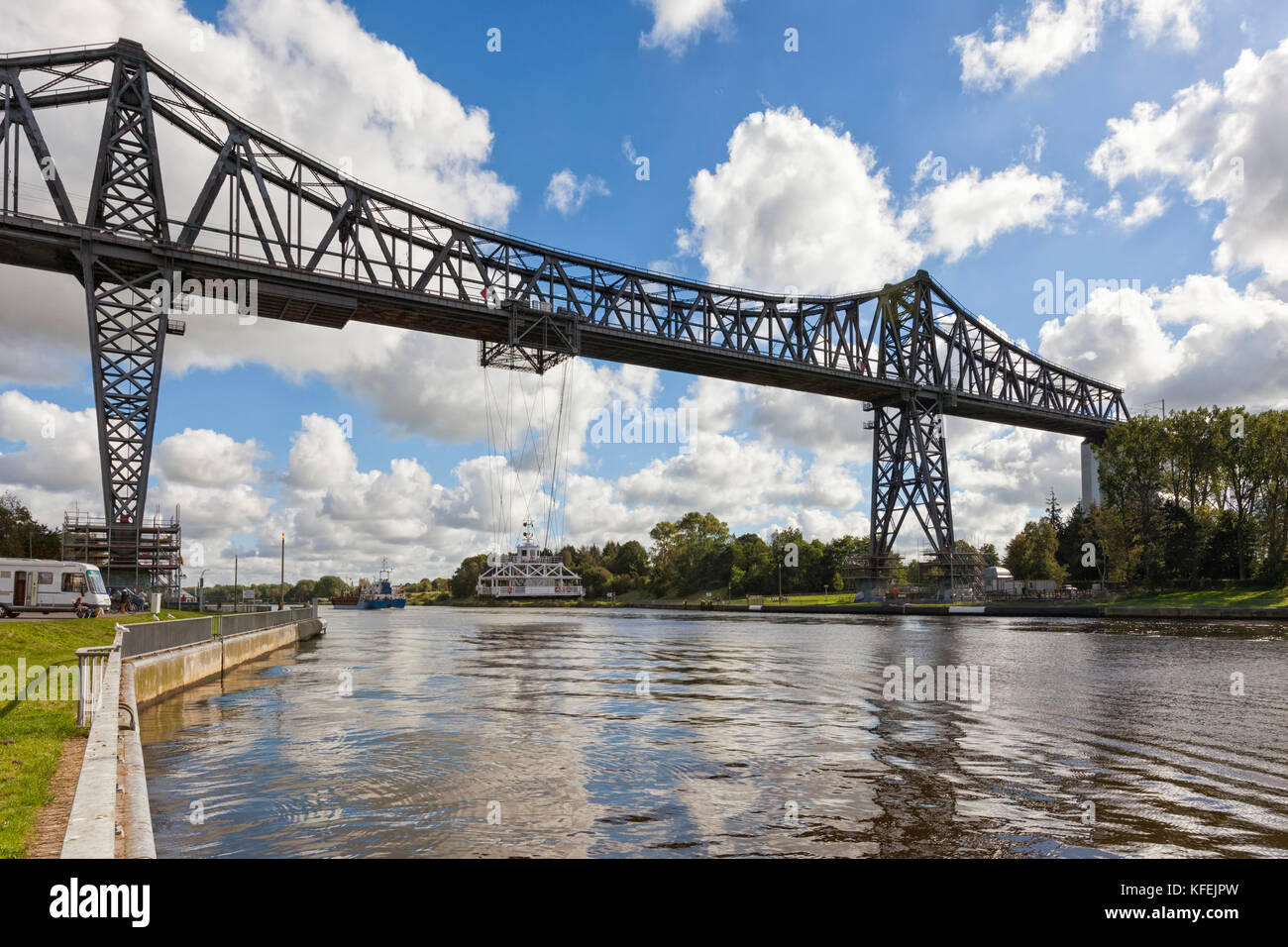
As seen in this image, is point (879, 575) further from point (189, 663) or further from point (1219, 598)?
point (189, 663)

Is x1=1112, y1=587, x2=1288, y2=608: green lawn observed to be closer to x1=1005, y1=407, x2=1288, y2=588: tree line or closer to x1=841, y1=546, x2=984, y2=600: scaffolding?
x1=1005, y1=407, x2=1288, y2=588: tree line

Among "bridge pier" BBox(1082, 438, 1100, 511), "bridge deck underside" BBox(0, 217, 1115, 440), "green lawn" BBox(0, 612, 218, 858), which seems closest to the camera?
"green lawn" BBox(0, 612, 218, 858)

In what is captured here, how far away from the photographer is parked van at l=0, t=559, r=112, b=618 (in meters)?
35.9

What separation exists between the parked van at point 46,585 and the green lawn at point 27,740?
1388 centimetres

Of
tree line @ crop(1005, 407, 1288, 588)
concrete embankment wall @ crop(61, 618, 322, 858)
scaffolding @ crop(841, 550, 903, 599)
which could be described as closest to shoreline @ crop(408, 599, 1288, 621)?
scaffolding @ crop(841, 550, 903, 599)

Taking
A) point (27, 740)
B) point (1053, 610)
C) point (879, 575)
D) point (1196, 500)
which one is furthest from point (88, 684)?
point (1196, 500)

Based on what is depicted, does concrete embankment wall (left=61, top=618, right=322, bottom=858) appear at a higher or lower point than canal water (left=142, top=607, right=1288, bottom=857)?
higher

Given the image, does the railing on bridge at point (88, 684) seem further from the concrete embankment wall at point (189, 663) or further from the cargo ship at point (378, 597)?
the cargo ship at point (378, 597)

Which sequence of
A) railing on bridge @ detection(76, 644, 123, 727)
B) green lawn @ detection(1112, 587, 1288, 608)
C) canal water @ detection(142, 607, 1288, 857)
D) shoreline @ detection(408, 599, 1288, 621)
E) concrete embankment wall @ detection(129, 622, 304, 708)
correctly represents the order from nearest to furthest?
canal water @ detection(142, 607, 1288, 857)
railing on bridge @ detection(76, 644, 123, 727)
concrete embankment wall @ detection(129, 622, 304, 708)
shoreline @ detection(408, 599, 1288, 621)
green lawn @ detection(1112, 587, 1288, 608)

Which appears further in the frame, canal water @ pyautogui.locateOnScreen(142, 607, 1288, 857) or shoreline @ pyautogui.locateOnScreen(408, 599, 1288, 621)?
shoreline @ pyautogui.locateOnScreen(408, 599, 1288, 621)

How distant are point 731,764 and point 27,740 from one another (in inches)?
406

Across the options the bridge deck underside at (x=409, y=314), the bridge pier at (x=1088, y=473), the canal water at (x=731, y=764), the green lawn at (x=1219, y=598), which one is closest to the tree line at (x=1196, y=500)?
the green lawn at (x=1219, y=598)

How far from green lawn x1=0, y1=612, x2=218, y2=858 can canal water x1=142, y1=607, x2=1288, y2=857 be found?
138cm

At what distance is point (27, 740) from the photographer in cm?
1145
